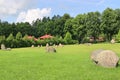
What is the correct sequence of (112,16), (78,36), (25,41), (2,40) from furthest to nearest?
(78,36), (112,16), (25,41), (2,40)

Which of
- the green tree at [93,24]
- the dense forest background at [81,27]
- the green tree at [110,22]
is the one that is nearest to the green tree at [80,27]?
the dense forest background at [81,27]

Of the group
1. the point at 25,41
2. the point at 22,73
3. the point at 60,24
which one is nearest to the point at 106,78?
the point at 22,73

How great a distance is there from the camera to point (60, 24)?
113m

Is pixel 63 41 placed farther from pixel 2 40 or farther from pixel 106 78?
pixel 106 78

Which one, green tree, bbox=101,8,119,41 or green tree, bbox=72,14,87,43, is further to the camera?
green tree, bbox=72,14,87,43

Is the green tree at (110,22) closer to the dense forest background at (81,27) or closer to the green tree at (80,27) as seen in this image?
the dense forest background at (81,27)

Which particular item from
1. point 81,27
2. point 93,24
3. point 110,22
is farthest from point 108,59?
point 81,27

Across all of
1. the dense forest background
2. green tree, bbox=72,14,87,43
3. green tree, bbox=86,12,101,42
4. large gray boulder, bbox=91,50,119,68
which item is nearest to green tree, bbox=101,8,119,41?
the dense forest background

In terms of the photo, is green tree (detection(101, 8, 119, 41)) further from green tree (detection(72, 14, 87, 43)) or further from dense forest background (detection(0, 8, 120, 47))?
green tree (detection(72, 14, 87, 43))

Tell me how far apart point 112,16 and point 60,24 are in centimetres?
2401

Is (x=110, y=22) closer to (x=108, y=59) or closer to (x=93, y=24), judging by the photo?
(x=93, y=24)

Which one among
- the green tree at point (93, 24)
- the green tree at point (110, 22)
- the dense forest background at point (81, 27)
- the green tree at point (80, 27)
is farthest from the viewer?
the green tree at point (80, 27)

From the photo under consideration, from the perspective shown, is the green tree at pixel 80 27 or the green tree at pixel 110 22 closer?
the green tree at pixel 110 22

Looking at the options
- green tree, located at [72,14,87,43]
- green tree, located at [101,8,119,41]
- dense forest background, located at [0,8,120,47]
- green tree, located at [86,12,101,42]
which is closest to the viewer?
green tree, located at [101,8,119,41]
